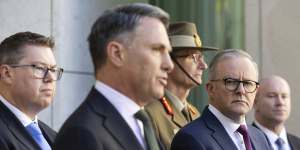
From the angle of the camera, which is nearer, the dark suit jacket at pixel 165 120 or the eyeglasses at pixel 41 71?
the dark suit jacket at pixel 165 120

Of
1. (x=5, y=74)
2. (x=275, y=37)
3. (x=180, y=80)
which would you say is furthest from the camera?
(x=275, y=37)

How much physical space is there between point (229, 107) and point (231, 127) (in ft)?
0.39

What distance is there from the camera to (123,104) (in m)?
3.45

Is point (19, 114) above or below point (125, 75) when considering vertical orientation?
below

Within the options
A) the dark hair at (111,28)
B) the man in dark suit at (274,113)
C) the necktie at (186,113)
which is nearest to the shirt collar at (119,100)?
the dark hair at (111,28)

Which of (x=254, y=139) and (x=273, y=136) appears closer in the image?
(x=254, y=139)

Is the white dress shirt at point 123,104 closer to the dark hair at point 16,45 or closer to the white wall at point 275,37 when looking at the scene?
the dark hair at point 16,45

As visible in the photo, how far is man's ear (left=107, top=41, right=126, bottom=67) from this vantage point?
11.2 ft

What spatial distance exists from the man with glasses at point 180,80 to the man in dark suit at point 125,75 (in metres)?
1.52

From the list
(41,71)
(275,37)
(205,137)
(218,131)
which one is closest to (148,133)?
(205,137)

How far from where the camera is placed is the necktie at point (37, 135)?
16.0ft

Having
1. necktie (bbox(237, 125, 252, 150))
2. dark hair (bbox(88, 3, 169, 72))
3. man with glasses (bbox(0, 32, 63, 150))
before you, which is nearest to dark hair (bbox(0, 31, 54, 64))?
man with glasses (bbox(0, 32, 63, 150))

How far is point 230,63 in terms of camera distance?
506 centimetres

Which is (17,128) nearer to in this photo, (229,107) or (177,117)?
(177,117)
